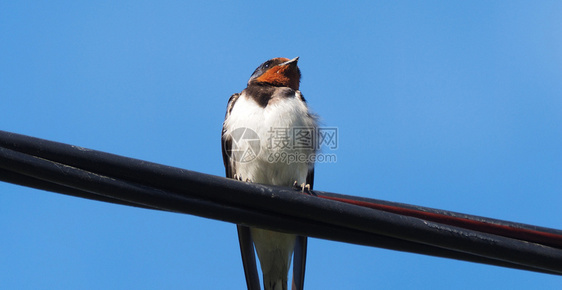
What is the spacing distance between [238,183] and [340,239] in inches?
16.3

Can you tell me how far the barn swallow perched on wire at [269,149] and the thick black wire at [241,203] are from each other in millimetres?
2039

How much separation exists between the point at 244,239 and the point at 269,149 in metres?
0.66

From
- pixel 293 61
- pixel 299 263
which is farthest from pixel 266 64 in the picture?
pixel 299 263

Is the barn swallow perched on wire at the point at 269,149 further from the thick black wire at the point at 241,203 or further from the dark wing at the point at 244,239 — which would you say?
the thick black wire at the point at 241,203

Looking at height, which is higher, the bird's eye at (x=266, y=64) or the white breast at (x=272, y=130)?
the bird's eye at (x=266, y=64)

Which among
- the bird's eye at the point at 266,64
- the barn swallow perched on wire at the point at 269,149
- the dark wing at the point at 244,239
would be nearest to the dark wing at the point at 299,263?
the barn swallow perched on wire at the point at 269,149

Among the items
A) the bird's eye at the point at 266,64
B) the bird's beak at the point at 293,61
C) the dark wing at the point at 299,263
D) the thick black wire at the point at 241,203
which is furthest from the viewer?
the bird's eye at the point at 266,64

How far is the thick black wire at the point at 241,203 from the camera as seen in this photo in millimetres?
2098

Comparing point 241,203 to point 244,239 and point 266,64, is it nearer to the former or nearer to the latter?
point 244,239

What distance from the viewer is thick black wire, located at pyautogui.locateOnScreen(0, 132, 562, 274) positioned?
2098 millimetres

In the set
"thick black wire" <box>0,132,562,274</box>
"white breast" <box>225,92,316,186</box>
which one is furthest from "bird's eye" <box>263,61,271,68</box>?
"thick black wire" <box>0,132,562,274</box>

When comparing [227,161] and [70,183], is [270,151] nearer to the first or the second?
[227,161]

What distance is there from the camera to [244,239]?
4566 millimetres

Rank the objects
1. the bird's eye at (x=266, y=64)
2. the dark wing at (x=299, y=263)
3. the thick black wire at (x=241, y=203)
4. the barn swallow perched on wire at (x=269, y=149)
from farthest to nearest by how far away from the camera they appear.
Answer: the bird's eye at (x=266, y=64) < the barn swallow perched on wire at (x=269, y=149) < the dark wing at (x=299, y=263) < the thick black wire at (x=241, y=203)
